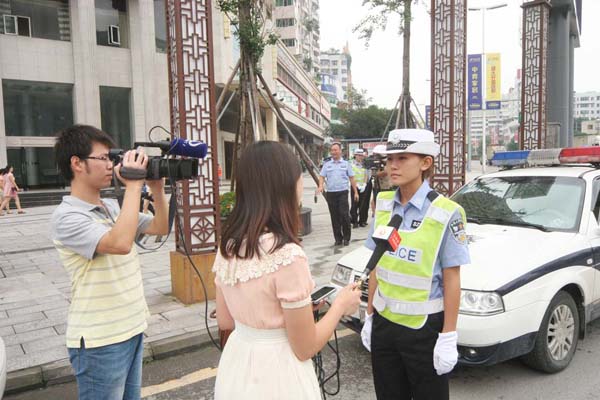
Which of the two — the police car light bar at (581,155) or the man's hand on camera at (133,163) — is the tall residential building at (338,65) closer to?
the police car light bar at (581,155)

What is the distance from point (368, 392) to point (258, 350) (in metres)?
2.03

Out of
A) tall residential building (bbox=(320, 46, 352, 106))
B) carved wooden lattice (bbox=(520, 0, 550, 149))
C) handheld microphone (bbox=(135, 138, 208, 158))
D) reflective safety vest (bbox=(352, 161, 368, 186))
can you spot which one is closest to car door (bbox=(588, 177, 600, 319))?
handheld microphone (bbox=(135, 138, 208, 158))

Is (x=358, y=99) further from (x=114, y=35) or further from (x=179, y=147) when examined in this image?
(x=179, y=147)

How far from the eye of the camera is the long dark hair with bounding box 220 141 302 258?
1.50 meters

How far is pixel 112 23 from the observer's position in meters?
22.7

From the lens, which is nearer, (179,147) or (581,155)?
(179,147)

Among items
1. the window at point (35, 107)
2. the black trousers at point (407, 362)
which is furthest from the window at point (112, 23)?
the black trousers at point (407, 362)

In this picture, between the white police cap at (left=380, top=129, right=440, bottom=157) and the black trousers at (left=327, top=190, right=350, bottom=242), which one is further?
the black trousers at (left=327, top=190, right=350, bottom=242)

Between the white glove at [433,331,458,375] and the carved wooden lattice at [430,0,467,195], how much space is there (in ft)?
18.5

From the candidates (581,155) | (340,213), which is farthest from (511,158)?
(340,213)

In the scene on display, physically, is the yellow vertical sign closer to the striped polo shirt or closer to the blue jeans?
the striped polo shirt

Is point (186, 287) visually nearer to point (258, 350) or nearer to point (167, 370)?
point (167, 370)

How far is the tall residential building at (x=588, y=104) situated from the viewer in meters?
114

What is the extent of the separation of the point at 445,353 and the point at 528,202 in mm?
2640
